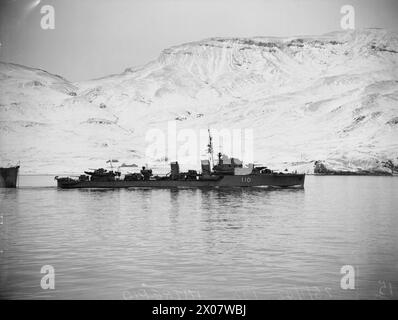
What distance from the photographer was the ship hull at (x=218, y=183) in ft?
262

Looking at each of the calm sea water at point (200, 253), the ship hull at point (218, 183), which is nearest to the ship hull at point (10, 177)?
the ship hull at point (218, 183)

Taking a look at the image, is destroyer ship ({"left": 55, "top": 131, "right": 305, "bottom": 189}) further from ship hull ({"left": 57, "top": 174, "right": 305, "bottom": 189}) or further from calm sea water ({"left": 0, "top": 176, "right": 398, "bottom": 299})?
calm sea water ({"left": 0, "top": 176, "right": 398, "bottom": 299})

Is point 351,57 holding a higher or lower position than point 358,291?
higher

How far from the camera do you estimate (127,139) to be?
199 m

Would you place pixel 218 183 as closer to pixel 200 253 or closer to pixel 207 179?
pixel 207 179

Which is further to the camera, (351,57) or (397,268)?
(351,57)

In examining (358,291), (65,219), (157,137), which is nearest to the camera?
→ (358,291)

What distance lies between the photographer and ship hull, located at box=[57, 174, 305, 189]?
80.0 meters

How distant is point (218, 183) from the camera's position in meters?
80.3

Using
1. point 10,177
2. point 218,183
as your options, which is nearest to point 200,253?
point 218,183
